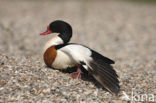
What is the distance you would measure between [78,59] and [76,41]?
6.36 m

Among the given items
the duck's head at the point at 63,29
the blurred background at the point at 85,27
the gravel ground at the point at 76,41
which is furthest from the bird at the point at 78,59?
the blurred background at the point at 85,27

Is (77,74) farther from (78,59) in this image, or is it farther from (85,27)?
(85,27)

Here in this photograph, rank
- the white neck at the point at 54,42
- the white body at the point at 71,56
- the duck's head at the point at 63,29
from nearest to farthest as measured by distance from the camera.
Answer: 1. the white body at the point at 71,56
2. the white neck at the point at 54,42
3. the duck's head at the point at 63,29

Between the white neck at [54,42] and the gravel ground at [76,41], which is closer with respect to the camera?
the gravel ground at [76,41]

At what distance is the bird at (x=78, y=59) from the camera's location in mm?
4676

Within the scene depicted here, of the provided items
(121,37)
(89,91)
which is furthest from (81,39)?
(89,91)

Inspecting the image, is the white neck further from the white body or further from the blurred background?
the blurred background

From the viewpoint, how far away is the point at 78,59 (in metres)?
4.86

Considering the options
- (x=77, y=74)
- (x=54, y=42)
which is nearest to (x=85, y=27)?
(x=54, y=42)

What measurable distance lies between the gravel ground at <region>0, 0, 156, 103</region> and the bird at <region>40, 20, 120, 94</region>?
176mm

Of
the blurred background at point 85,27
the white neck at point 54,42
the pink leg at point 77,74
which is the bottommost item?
the pink leg at point 77,74

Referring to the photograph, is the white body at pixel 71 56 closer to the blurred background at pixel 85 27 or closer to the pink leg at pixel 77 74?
the pink leg at pixel 77 74

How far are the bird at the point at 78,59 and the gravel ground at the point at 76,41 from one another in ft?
0.58

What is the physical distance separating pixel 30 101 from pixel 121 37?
8483 mm
